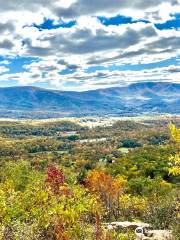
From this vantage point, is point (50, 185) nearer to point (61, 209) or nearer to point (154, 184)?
point (61, 209)

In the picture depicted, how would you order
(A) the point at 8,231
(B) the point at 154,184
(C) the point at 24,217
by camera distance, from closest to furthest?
(A) the point at 8,231
(C) the point at 24,217
(B) the point at 154,184

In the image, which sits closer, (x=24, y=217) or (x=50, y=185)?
(x=50, y=185)

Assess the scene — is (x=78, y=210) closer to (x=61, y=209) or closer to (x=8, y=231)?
(x=61, y=209)


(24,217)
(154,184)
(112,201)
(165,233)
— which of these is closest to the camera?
(24,217)

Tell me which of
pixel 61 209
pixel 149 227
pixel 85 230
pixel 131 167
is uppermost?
pixel 61 209

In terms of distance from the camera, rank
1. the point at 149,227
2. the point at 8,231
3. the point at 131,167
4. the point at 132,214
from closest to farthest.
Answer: the point at 8,231 → the point at 149,227 → the point at 132,214 → the point at 131,167

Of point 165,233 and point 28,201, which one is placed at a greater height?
point 28,201

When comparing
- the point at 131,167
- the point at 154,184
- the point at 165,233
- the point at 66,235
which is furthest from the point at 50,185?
the point at 131,167

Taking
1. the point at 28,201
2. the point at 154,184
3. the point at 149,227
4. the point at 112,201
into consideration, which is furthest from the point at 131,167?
the point at 28,201

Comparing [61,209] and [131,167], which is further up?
[61,209]
